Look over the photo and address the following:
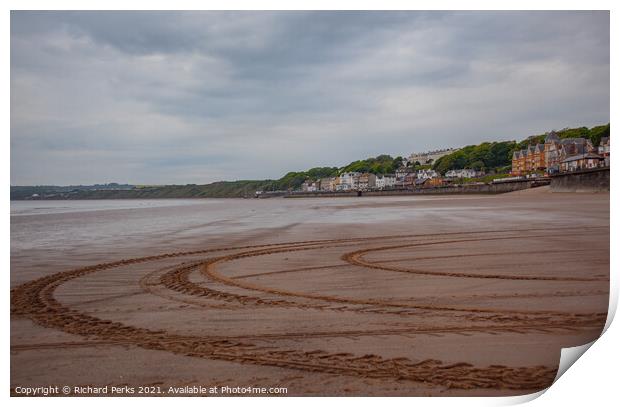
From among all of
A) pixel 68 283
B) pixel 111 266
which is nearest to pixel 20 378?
pixel 68 283

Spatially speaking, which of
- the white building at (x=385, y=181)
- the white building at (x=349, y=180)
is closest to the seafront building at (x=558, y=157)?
the white building at (x=385, y=181)

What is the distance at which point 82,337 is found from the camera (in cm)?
426

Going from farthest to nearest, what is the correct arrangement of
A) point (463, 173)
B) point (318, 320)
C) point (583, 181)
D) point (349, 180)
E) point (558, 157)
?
point (349, 180), point (463, 173), point (558, 157), point (583, 181), point (318, 320)

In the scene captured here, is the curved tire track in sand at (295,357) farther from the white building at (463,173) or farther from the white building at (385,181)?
the white building at (385,181)

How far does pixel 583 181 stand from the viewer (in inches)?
1550

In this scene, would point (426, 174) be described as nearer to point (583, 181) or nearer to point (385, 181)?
point (385, 181)

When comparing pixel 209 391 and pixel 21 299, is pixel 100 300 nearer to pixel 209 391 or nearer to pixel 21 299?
pixel 21 299

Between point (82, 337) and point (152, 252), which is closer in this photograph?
point (82, 337)

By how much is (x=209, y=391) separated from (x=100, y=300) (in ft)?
9.71

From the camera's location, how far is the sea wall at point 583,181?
112 feet

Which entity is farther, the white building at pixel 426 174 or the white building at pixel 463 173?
the white building at pixel 426 174

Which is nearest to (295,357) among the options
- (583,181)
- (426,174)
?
(583,181)
